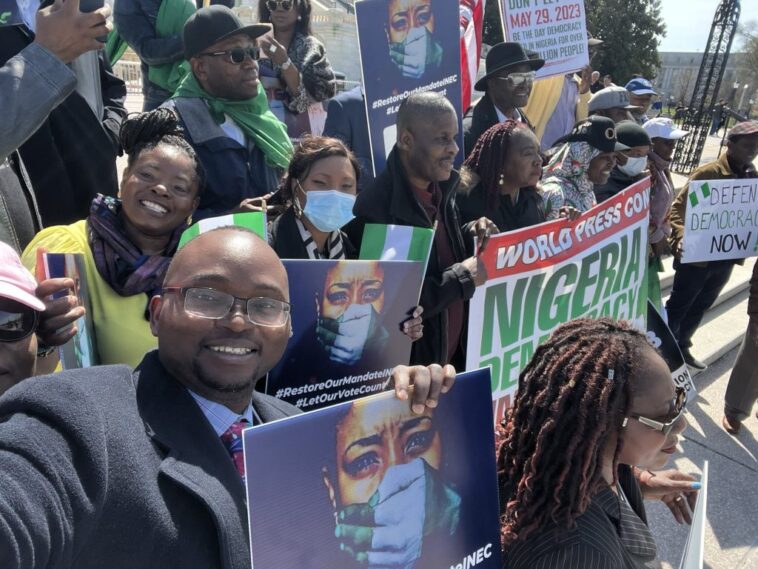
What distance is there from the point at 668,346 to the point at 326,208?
8.38 ft

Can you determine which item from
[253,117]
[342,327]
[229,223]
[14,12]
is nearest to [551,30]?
[253,117]

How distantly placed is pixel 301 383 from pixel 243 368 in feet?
2.38

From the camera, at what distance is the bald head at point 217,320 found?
4.02 feet

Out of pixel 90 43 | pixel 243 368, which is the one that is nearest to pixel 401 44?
pixel 90 43

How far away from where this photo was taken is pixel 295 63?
4.03 metres

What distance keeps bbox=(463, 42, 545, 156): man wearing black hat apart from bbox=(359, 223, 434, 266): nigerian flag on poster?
2.11m

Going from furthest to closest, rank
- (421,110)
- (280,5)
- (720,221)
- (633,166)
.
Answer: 1. (720,221)
2. (633,166)
3. (280,5)
4. (421,110)

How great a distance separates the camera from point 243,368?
4.09 feet

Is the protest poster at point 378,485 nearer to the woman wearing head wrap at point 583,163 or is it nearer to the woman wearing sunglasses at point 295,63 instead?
the woman wearing head wrap at point 583,163

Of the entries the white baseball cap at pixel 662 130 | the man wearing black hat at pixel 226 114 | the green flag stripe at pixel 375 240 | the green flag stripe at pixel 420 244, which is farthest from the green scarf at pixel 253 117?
the white baseball cap at pixel 662 130

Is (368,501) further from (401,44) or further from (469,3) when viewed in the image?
(469,3)

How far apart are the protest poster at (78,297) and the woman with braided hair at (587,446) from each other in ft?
3.84

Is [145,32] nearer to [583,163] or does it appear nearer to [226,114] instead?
Answer: [226,114]

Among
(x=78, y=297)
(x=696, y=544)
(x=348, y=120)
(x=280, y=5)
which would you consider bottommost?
(x=696, y=544)
